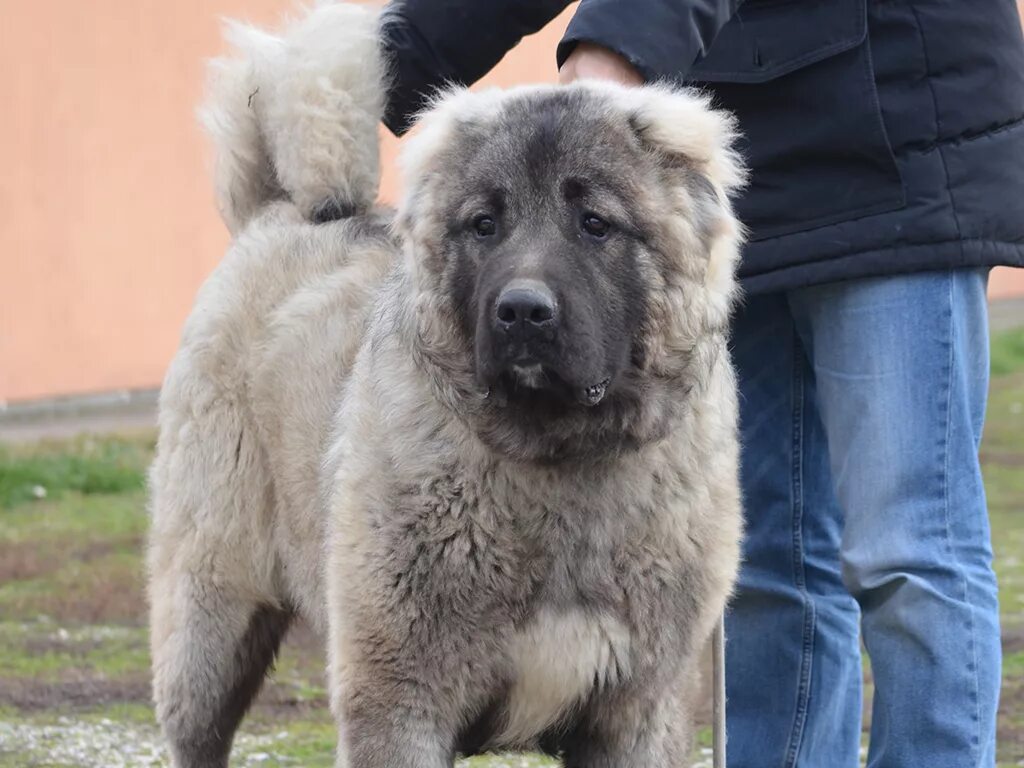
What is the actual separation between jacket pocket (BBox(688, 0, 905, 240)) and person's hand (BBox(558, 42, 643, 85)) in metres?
0.42

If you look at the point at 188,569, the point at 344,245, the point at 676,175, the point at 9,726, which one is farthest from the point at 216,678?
the point at 676,175

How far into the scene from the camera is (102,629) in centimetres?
668

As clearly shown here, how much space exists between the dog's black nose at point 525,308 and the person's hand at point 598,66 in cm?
50

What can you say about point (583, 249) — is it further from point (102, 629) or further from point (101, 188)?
point (101, 188)

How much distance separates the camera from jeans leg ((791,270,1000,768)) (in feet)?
11.5

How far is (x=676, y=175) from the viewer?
128 inches

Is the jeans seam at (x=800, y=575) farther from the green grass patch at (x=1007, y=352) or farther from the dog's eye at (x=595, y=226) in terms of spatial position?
the green grass patch at (x=1007, y=352)

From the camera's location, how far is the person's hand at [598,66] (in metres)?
3.24

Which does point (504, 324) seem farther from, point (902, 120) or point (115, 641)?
point (115, 641)

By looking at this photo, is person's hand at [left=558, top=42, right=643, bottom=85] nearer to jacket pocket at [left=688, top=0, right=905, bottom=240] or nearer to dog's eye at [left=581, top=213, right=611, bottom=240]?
dog's eye at [left=581, top=213, right=611, bottom=240]

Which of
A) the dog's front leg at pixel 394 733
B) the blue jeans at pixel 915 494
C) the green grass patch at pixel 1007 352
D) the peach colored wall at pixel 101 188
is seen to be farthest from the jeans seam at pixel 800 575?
the green grass patch at pixel 1007 352

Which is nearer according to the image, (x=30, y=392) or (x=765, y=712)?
(x=765, y=712)

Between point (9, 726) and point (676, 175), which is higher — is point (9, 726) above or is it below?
below

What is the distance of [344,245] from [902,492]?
1586 millimetres
